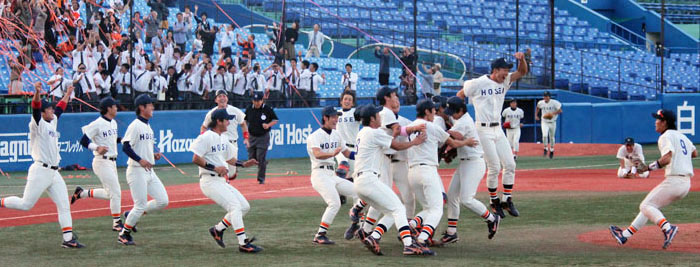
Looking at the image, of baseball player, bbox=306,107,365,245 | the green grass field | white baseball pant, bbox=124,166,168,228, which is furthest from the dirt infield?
white baseball pant, bbox=124,166,168,228

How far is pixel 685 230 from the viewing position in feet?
39.9

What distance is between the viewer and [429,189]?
10.8 meters

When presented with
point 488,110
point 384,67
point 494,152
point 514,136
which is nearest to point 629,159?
point 514,136

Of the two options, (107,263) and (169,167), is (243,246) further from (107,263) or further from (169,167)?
(169,167)

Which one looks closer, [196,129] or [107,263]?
[107,263]

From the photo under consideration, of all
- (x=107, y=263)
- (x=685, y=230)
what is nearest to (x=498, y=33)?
(x=685, y=230)

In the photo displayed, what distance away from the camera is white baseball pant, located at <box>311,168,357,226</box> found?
38.1 feet

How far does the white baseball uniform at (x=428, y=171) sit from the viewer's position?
1075cm

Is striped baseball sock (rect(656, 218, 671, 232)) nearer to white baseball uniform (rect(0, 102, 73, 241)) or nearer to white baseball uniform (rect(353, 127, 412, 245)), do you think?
white baseball uniform (rect(353, 127, 412, 245))

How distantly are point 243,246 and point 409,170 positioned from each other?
2004mm

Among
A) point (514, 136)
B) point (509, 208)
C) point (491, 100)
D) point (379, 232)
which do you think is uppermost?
point (491, 100)

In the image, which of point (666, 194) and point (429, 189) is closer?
point (429, 189)

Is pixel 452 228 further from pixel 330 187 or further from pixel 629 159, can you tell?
pixel 629 159

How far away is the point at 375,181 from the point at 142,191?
10.3ft
